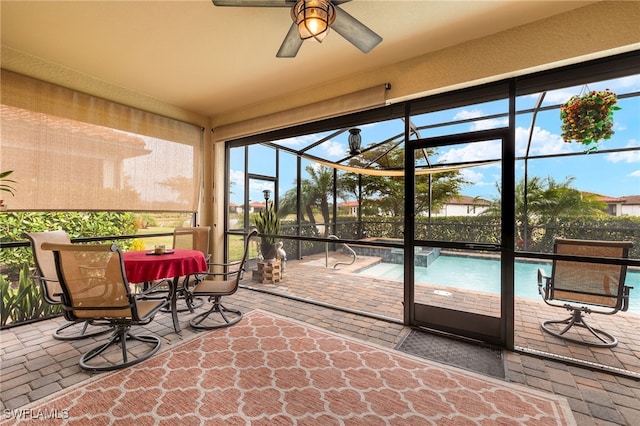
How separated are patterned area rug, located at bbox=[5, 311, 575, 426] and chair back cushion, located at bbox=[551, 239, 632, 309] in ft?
4.50

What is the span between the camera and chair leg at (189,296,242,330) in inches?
119

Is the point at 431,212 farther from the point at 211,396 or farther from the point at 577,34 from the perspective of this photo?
the point at 211,396

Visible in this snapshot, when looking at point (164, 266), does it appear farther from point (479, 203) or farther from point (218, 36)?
point (479, 203)

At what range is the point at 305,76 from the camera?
3.42 meters

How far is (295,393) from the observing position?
6.31 feet

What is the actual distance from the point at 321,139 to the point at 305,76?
2.37 metres

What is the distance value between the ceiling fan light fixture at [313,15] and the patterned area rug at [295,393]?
8.00 ft

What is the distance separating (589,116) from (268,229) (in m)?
4.31

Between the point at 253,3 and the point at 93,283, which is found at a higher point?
the point at 253,3

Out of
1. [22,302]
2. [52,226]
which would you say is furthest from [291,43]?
[52,226]

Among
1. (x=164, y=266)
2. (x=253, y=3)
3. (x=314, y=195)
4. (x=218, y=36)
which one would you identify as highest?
(x=218, y=36)

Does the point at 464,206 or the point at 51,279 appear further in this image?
the point at 464,206

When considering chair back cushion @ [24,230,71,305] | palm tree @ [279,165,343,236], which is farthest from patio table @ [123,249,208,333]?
palm tree @ [279,165,343,236]

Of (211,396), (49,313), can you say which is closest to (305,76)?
(211,396)
